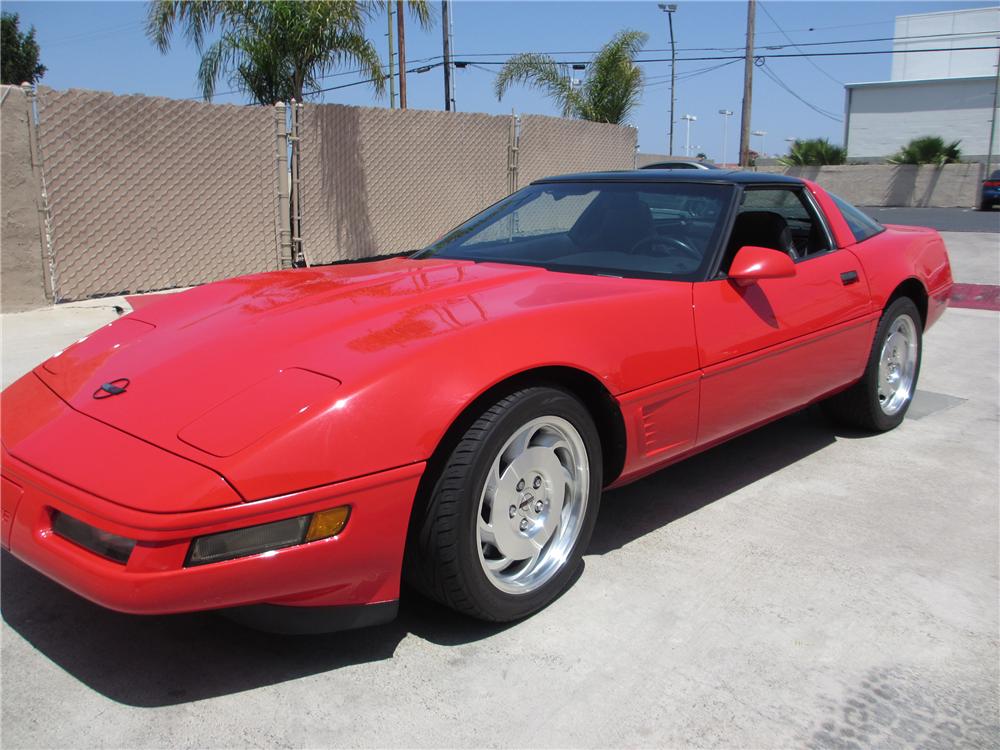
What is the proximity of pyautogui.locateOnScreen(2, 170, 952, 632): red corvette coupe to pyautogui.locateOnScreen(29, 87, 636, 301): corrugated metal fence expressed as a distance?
508 cm

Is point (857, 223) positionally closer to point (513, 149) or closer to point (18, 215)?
point (18, 215)

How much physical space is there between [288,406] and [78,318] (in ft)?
18.7

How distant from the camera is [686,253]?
135 inches

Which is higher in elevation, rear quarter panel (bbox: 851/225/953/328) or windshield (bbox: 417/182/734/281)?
windshield (bbox: 417/182/734/281)

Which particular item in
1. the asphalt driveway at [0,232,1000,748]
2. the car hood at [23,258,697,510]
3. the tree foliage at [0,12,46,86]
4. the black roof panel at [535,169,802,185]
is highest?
the tree foliage at [0,12,46,86]

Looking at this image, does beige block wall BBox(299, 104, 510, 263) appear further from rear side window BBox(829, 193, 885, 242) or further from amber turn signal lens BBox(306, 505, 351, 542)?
amber turn signal lens BBox(306, 505, 351, 542)

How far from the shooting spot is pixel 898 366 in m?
4.71

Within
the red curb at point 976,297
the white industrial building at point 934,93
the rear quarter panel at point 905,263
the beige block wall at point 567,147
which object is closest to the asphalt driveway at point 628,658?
the rear quarter panel at point 905,263

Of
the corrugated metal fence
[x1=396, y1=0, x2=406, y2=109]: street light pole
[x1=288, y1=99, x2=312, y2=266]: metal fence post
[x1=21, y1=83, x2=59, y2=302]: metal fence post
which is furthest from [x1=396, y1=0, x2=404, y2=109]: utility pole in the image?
[x1=21, y1=83, x2=59, y2=302]: metal fence post

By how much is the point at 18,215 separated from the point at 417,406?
639 centimetres

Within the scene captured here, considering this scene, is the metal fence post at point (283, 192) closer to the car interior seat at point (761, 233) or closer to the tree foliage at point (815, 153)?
the car interior seat at point (761, 233)

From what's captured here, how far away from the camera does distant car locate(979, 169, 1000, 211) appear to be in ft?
88.3

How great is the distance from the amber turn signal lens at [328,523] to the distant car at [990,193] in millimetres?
30019

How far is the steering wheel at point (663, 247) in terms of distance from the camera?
3422 millimetres
